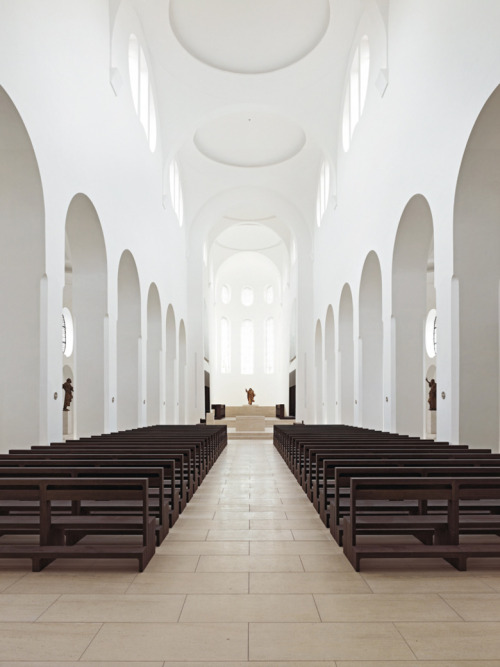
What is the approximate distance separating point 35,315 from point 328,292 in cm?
1401

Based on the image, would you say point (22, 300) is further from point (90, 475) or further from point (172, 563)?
point (172, 563)

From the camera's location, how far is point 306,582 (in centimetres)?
426

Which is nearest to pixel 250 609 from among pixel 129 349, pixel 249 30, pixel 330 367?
pixel 129 349

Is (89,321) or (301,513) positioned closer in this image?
(301,513)

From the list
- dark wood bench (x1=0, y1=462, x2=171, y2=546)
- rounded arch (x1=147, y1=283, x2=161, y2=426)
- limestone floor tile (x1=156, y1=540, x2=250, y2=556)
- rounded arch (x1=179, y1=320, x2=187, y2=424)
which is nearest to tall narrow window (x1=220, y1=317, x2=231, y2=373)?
rounded arch (x1=179, y1=320, x2=187, y2=424)

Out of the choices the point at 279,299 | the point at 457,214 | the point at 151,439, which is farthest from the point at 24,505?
the point at 279,299

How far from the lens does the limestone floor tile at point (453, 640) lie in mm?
3014

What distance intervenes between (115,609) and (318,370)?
69.9ft

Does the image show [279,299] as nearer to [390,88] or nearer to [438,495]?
[390,88]

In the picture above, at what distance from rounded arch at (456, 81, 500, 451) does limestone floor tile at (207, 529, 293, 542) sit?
12.2ft

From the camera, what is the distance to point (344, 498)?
6.35 meters

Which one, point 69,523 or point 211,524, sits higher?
point 69,523

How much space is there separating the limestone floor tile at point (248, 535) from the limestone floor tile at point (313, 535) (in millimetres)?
67

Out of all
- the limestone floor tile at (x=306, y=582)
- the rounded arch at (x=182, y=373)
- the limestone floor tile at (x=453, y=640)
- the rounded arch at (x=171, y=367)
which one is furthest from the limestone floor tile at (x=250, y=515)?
the rounded arch at (x=182, y=373)
